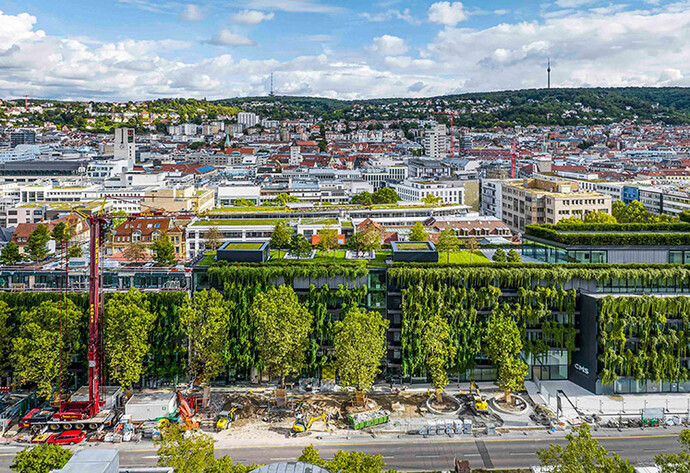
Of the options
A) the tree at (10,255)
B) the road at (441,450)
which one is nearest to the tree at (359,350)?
the road at (441,450)

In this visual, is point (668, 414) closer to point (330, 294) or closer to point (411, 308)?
point (411, 308)

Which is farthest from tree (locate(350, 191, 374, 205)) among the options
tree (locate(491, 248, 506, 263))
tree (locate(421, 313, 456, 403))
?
tree (locate(421, 313, 456, 403))

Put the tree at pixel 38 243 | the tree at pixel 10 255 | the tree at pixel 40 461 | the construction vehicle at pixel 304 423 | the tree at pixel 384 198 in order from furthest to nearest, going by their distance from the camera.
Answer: the tree at pixel 384 198
the tree at pixel 38 243
the tree at pixel 10 255
the construction vehicle at pixel 304 423
the tree at pixel 40 461

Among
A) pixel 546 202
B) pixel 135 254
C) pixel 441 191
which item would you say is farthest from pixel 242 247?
pixel 441 191

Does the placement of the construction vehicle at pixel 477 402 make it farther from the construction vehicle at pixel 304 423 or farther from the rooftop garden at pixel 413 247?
the rooftop garden at pixel 413 247

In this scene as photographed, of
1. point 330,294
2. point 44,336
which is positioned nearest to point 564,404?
point 330,294
